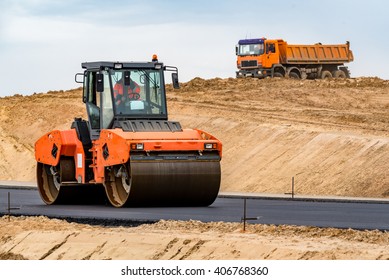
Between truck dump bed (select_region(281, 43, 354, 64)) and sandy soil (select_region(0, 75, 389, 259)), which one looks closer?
sandy soil (select_region(0, 75, 389, 259))

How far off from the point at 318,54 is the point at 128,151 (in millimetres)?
48189

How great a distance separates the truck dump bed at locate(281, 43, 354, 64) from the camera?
7039 cm

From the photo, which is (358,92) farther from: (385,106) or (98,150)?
(98,150)

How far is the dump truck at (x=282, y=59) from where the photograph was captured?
69.1 meters

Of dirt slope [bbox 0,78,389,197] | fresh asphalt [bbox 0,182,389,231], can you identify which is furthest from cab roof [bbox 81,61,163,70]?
dirt slope [bbox 0,78,389,197]

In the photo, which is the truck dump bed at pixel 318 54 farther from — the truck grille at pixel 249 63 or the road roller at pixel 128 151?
the road roller at pixel 128 151

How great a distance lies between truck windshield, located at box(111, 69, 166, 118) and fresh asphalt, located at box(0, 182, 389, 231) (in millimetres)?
2408

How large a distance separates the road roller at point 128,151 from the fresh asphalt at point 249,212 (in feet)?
1.54

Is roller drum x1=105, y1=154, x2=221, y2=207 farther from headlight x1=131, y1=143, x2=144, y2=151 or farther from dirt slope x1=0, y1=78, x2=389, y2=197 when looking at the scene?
dirt slope x1=0, y1=78, x2=389, y2=197

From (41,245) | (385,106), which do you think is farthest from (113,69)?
(385,106)

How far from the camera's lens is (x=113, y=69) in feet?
89.9

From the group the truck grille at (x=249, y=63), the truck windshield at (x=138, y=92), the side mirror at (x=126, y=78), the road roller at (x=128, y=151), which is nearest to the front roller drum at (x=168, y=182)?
the road roller at (x=128, y=151)

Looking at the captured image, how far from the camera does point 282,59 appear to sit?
229 feet

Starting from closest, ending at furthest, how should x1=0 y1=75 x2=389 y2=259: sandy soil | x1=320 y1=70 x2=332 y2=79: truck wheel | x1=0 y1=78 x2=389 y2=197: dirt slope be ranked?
x1=0 y1=75 x2=389 y2=259: sandy soil, x1=0 y1=78 x2=389 y2=197: dirt slope, x1=320 y1=70 x2=332 y2=79: truck wheel
